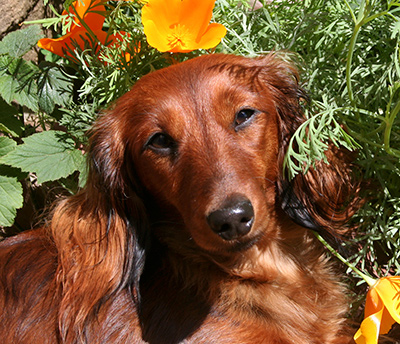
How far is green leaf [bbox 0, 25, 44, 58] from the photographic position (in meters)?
3.76

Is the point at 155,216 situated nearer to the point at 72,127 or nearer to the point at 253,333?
the point at 253,333

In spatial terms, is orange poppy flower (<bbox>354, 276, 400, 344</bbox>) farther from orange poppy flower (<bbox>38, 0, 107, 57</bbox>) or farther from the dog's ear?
orange poppy flower (<bbox>38, 0, 107, 57</bbox>)

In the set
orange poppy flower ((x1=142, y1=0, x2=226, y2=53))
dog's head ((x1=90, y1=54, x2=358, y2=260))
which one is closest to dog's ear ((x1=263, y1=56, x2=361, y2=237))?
dog's head ((x1=90, y1=54, x2=358, y2=260))

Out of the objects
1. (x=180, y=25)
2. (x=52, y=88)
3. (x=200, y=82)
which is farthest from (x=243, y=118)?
(x=52, y=88)

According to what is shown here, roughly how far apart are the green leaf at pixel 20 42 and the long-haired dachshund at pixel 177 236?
3.83 ft

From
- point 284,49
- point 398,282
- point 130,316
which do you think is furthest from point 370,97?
point 130,316

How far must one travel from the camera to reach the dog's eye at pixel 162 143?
2604mm

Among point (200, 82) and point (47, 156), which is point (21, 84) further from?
point (200, 82)

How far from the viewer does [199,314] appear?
271 centimetres

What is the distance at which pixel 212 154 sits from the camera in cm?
245

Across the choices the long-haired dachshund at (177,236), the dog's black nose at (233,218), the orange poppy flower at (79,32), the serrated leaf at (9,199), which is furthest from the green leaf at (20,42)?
the dog's black nose at (233,218)

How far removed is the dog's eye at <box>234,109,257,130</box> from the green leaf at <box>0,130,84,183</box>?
1.14m

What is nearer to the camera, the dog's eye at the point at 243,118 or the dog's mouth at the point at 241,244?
the dog's mouth at the point at 241,244

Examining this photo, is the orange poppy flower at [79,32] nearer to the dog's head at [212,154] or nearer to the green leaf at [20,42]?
the green leaf at [20,42]
